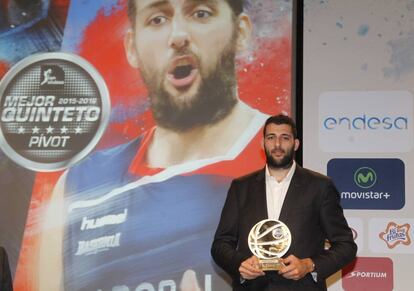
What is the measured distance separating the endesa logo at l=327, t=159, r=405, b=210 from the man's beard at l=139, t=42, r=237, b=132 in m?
0.78

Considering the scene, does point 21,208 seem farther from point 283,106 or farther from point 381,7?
point 381,7

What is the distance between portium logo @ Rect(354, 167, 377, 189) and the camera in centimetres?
462

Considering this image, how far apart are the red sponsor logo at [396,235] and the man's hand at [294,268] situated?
1.57 m

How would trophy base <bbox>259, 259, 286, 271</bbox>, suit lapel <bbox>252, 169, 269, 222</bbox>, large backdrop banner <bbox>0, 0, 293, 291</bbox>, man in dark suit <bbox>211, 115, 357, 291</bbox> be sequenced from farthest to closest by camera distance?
1. large backdrop banner <bbox>0, 0, 293, 291</bbox>
2. suit lapel <bbox>252, 169, 269, 222</bbox>
3. man in dark suit <bbox>211, 115, 357, 291</bbox>
4. trophy base <bbox>259, 259, 286, 271</bbox>

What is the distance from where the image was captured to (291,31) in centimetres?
474

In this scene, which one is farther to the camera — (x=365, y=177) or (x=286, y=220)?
(x=365, y=177)

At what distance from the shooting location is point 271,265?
307 cm

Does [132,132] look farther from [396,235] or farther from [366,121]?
[396,235]

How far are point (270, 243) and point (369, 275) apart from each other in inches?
65.5

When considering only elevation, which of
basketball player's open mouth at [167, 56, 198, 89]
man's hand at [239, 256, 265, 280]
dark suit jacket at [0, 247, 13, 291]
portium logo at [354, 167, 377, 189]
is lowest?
dark suit jacket at [0, 247, 13, 291]

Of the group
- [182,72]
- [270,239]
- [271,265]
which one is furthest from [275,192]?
[182,72]

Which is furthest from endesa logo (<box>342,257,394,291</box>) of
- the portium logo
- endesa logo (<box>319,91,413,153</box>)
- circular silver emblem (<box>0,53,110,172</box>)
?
circular silver emblem (<box>0,53,110,172</box>)

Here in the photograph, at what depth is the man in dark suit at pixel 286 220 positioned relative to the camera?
126 inches

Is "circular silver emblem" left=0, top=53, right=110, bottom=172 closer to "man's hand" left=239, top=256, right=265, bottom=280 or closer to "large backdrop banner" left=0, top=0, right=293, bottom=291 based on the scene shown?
"large backdrop banner" left=0, top=0, right=293, bottom=291
